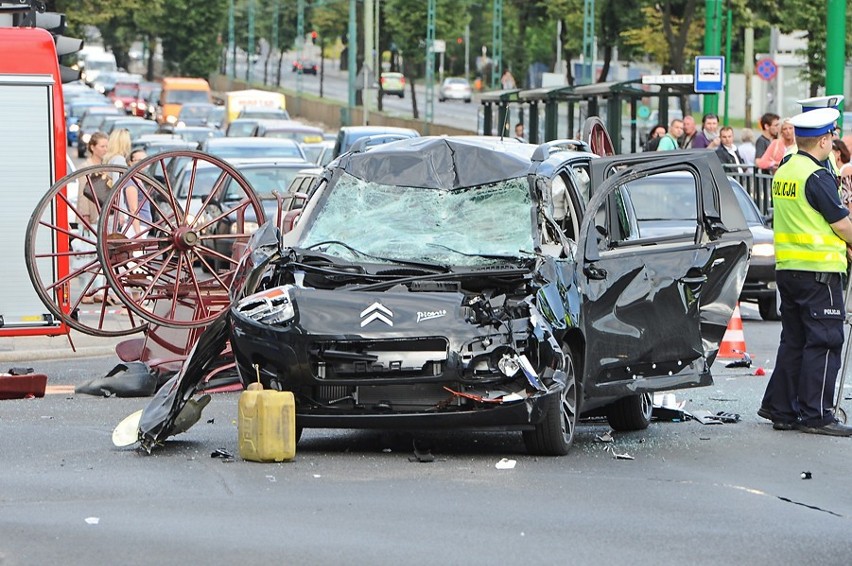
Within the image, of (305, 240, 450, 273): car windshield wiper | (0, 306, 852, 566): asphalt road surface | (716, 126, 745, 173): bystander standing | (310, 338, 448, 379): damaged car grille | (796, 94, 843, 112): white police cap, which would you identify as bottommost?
(0, 306, 852, 566): asphalt road surface

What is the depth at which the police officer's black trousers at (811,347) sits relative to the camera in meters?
10.7

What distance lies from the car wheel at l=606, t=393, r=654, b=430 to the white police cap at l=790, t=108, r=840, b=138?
1845mm

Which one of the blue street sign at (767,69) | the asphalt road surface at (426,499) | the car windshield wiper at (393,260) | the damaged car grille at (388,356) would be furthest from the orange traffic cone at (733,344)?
the blue street sign at (767,69)

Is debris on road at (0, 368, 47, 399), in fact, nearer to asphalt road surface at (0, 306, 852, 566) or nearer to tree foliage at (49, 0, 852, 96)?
asphalt road surface at (0, 306, 852, 566)

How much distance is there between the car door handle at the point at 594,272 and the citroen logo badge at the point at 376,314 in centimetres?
129

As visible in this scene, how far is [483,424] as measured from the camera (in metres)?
9.17

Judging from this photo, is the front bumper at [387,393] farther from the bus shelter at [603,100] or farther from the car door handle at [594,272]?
the bus shelter at [603,100]

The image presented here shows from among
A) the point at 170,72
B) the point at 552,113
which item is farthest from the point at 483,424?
the point at 170,72

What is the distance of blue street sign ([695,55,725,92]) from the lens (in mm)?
31156

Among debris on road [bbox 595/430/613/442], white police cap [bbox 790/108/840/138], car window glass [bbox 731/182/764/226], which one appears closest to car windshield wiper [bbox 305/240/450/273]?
debris on road [bbox 595/430/613/442]

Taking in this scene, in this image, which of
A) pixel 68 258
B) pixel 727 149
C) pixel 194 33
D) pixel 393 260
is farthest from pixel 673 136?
pixel 194 33

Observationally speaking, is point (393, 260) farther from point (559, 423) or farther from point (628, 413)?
point (628, 413)

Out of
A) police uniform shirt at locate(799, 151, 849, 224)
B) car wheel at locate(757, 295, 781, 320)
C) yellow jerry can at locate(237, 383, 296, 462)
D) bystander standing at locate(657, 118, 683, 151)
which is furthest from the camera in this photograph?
bystander standing at locate(657, 118, 683, 151)

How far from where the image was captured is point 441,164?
10.5 meters
